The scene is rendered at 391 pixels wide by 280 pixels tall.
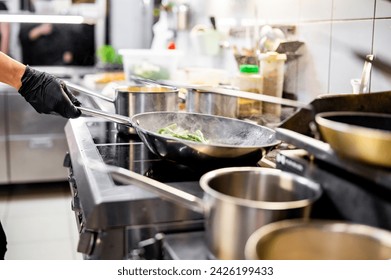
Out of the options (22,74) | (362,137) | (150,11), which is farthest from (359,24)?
(150,11)

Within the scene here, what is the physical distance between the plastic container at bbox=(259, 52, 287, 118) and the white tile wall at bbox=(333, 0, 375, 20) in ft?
1.00

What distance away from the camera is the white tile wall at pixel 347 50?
1450 millimetres

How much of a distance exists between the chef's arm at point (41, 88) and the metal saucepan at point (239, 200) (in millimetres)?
755

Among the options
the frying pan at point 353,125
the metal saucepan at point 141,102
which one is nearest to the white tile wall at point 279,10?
the metal saucepan at point 141,102

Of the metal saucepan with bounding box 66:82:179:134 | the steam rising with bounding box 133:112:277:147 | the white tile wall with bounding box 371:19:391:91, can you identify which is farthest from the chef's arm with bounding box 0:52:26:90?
the white tile wall with bounding box 371:19:391:91

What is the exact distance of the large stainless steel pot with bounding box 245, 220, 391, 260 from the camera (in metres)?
0.64

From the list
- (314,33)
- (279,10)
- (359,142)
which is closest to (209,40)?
(279,10)

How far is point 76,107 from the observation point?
4.73 feet

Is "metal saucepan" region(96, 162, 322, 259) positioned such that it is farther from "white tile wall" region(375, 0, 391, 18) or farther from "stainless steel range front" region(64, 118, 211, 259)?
"white tile wall" region(375, 0, 391, 18)

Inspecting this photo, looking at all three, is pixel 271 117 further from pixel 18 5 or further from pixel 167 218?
pixel 18 5

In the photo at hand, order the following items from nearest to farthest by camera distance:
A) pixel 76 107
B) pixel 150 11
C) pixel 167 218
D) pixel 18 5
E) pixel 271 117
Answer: pixel 167 218, pixel 76 107, pixel 271 117, pixel 18 5, pixel 150 11

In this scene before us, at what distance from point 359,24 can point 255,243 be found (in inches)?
42.5

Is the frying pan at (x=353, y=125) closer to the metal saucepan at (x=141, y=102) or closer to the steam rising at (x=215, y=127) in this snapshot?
the steam rising at (x=215, y=127)
